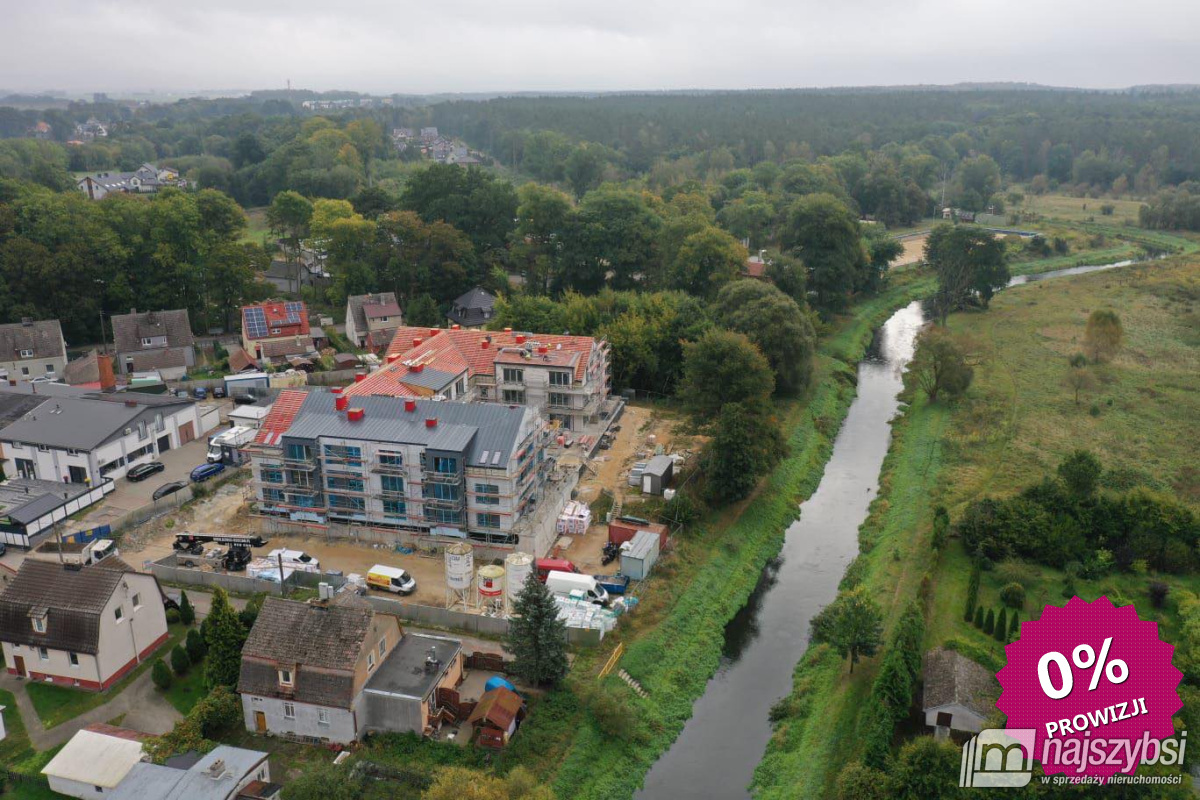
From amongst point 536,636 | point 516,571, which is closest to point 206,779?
point 536,636

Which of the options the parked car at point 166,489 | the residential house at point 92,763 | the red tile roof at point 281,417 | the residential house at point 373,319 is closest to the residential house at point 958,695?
the residential house at point 92,763

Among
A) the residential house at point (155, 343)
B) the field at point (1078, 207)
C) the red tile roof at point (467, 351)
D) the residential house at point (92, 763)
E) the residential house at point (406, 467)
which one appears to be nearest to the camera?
the residential house at point (92, 763)

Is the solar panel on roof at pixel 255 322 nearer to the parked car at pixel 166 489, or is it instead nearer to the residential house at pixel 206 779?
the parked car at pixel 166 489

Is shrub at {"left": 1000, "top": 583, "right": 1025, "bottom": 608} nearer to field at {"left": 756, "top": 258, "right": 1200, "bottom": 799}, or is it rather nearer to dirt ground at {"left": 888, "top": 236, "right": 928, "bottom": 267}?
field at {"left": 756, "top": 258, "right": 1200, "bottom": 799}

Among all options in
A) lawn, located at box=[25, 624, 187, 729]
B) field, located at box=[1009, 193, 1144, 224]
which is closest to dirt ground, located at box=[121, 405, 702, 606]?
lawn, located at box=[25, 624, 187, 729]

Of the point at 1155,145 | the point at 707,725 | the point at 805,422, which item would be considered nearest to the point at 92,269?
the point at 805,422

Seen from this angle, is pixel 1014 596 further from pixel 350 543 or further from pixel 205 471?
pixel 205 471
